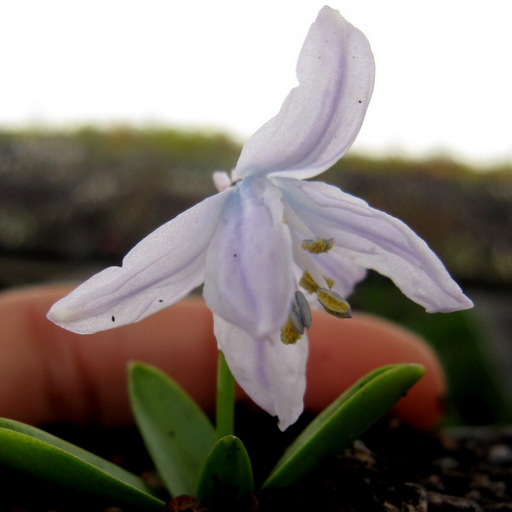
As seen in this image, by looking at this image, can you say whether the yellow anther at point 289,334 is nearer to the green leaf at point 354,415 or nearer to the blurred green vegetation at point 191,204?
the green leaf at point 354,415

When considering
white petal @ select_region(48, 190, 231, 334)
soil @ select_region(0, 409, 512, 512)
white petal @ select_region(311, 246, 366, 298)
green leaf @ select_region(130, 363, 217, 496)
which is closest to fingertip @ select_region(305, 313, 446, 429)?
soil @ select_region(0, 409, 512, 512)

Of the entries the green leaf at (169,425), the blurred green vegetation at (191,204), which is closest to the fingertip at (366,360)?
the green leaf at (169,425)

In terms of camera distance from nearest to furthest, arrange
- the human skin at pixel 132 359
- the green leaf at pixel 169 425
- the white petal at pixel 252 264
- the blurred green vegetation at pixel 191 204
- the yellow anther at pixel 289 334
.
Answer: the white petal at pixel 252 264
the yellow anther at pixel 289 334
the green leaf at pixel 169 425
the human skin at pixel 132 359
the blurred green vegetation at pixel 191 204

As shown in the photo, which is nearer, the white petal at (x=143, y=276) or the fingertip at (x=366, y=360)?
the white petal at (x=143, y=276)

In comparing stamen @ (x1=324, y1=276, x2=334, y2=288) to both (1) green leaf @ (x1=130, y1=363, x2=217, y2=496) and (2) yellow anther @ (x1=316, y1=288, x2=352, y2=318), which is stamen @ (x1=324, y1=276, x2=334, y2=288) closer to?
(2) yellow anther @ (x1=316, y1=288, x2=352, y2=318)

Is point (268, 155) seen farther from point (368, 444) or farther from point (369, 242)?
point (368, 444)

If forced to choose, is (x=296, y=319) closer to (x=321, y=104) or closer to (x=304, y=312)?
(x=304, y=312)
